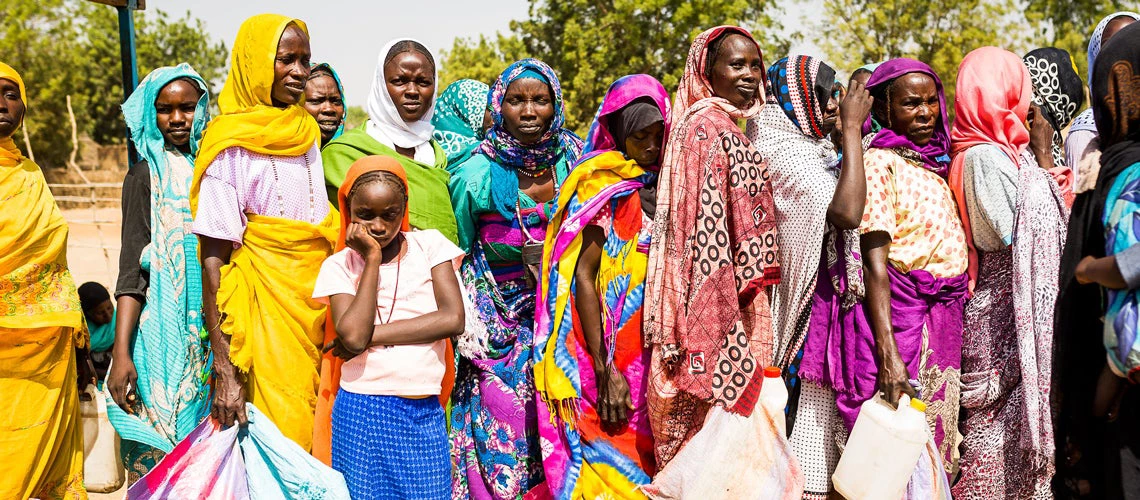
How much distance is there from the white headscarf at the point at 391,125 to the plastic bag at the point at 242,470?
1.35 metres

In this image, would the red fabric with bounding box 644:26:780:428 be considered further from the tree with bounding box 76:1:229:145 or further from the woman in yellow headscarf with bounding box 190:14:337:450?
the tree with bounding box 76:1:229:145

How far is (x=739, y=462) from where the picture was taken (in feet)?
10.8

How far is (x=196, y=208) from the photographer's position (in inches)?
127

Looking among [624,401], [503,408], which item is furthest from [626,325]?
[503,408]

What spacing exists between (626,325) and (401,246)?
3.05 ft

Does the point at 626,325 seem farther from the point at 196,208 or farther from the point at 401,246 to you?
the point at 196,208

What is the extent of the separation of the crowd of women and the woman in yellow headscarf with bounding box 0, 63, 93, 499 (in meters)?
0.01

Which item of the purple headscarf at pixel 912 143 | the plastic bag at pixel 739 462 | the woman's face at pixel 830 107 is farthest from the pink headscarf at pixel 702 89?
the plastic bag at pixel 739 462

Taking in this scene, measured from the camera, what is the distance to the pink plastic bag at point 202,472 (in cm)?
305

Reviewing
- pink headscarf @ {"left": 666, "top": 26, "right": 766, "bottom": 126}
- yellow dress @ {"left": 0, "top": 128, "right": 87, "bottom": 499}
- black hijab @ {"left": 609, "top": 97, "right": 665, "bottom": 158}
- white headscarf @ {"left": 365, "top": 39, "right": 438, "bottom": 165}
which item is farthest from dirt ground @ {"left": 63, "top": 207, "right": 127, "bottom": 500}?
pink headscarf @ {"left": 666, "top": 26, "right": 766, "bottom": 126}

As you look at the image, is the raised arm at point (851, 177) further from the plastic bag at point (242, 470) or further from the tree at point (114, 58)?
the tree at point (114, 58)

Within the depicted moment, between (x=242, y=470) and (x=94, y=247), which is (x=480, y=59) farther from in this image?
(x=242, y=470)

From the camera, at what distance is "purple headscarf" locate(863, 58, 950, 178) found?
Result: 11.6 feet

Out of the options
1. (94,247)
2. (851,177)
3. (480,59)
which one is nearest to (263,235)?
(851,177)
